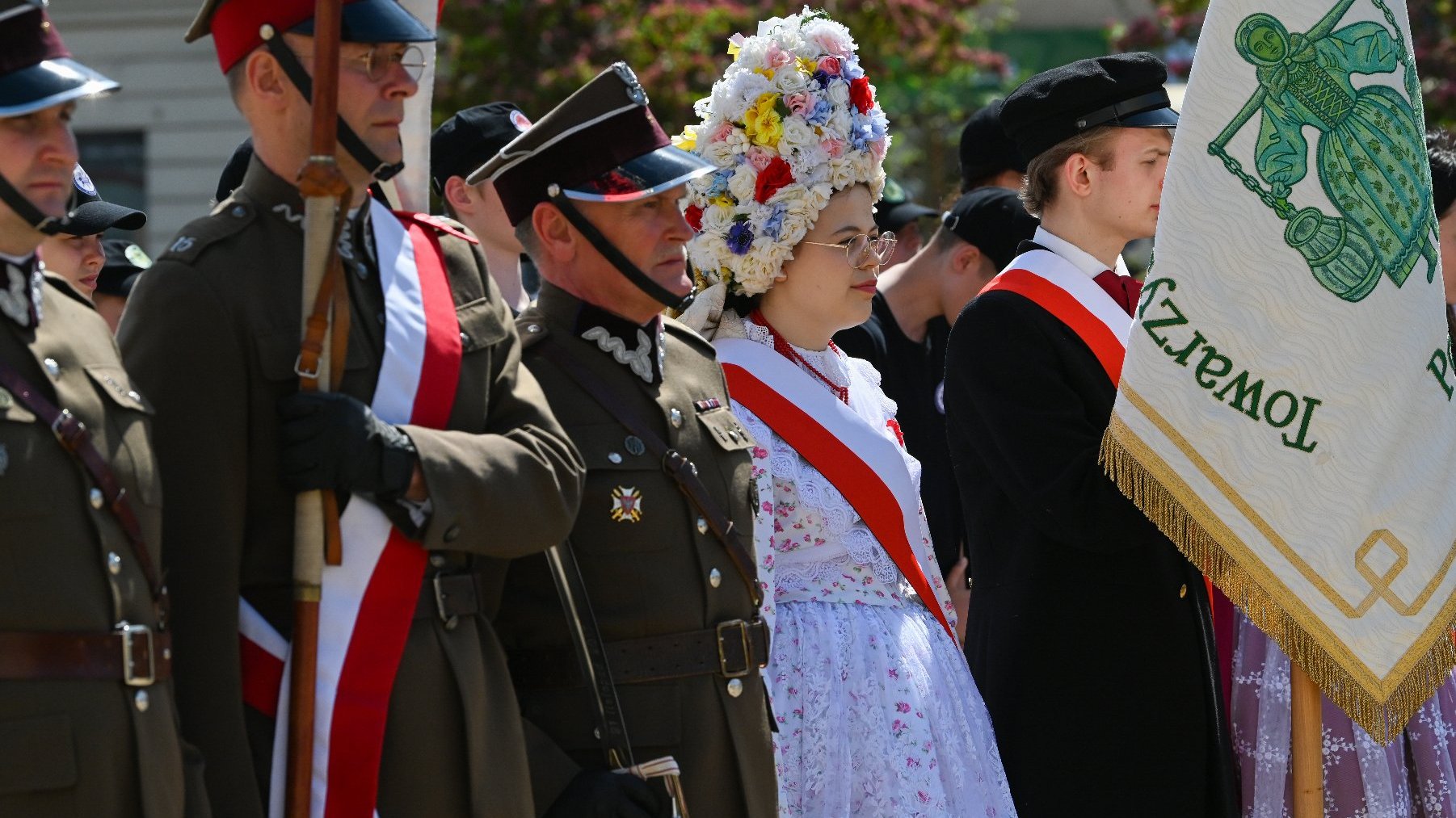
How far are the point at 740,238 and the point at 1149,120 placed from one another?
106 centimetres

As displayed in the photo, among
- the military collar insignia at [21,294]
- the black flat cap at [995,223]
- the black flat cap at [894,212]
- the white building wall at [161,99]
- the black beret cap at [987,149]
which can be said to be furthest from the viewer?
the white building wall at [161,99]

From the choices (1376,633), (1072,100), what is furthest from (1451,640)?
(1072,100)

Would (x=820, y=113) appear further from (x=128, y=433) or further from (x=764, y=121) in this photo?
(x=128, y=433)

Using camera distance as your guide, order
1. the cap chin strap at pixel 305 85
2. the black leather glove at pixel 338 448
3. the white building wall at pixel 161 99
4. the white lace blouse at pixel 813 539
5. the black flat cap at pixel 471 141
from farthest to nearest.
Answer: the white building wall at pixel 161 99 < the black flat cap at pixel 471 141 < the white lace blouse at pixel 813 539 < the cap chin strap at pixel 305 85 < the black leather glove at pixel 338 448

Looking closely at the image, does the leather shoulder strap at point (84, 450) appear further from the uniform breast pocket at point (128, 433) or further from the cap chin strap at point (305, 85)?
the cap chin strap at point (305, 85)

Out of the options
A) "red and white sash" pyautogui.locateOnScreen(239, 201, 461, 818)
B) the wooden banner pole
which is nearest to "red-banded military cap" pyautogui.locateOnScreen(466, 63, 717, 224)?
"red and white sash" pyautogui.locateOnScreen(239, 201, 461, 818)

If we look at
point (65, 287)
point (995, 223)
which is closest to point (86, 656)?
point (65, 287)

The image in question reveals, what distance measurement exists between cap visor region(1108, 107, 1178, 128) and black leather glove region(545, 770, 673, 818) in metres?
2.25

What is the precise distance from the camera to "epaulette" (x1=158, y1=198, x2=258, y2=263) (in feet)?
9.93

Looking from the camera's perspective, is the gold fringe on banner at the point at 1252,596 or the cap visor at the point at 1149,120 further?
the cap visor at the point at 1149,120

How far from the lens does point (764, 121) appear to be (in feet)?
15.6

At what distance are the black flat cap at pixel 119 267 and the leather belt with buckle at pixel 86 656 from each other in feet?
9.15

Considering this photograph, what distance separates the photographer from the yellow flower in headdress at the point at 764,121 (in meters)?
4.73

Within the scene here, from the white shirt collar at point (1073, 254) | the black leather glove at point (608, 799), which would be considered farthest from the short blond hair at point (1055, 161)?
the black leather glove at point (608, 799)
